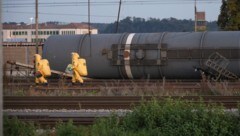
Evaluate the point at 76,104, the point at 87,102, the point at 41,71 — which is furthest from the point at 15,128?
the point at 41,71

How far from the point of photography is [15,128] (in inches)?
400

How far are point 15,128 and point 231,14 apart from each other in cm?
3193

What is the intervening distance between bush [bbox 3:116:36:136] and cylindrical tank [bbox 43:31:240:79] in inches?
631

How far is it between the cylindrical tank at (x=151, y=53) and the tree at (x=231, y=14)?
519 inches

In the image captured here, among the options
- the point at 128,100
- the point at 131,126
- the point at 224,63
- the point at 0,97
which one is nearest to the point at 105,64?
the point at 224,63

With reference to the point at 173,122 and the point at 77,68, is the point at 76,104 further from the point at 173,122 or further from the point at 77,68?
the point at 77,68

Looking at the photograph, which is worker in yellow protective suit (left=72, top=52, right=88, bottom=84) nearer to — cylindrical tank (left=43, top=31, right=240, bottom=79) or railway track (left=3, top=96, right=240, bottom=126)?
cylindrical tank (left=43, top=31, right=240, bottom=79)

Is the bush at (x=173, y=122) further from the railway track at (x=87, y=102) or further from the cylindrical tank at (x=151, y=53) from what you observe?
the cylindrical tank at (x=151, y=53)

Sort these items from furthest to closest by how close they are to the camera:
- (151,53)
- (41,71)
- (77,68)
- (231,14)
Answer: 1. (231,14)
2. (151,53)
3. (41,71)
4. (77,68)

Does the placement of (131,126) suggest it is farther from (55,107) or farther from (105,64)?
(105,64)

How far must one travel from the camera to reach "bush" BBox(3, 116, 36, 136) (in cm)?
1006

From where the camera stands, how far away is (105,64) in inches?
1077

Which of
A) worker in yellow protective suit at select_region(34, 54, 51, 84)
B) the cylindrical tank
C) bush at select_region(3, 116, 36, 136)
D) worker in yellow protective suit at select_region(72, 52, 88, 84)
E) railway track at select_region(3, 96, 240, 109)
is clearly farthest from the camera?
the cylindrical tank

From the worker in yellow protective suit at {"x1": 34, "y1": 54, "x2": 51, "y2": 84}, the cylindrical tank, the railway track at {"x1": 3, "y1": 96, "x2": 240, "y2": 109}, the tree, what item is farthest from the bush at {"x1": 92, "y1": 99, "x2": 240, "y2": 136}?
the tree
